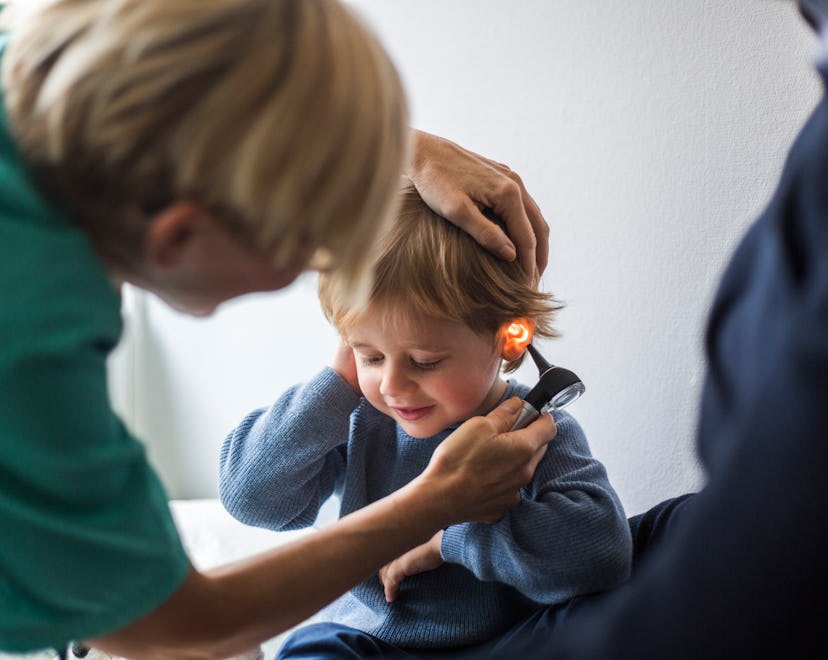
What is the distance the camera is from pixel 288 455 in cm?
117

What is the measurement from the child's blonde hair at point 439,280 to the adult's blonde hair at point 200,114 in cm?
39

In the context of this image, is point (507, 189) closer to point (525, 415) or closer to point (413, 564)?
point (525, 415)

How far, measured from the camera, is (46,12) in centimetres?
68

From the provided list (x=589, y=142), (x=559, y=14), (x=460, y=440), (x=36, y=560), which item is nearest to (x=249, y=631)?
(x=36, y=560)

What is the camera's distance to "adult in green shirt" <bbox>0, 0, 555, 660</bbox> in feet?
2.06

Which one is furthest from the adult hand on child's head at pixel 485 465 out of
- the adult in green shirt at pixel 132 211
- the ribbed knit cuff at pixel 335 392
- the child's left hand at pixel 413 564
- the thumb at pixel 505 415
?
the adult in green shirt at pixel 132 211

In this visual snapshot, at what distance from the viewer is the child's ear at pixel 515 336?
1138 millimetres

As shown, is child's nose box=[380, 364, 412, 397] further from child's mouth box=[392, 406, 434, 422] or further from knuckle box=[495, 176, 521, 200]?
knuckle box=[495, 176, 521, 200]

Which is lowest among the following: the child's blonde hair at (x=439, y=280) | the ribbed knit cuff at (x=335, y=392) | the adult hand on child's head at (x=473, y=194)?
the ribbed knit cuff at (x=335, y=392)

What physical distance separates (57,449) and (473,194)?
61 centimetres

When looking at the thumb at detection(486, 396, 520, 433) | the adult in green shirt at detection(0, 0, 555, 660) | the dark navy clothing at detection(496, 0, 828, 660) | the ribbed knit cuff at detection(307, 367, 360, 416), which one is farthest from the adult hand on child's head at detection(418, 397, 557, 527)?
the dark navy clothing at detection(496, 0, 828, 660)

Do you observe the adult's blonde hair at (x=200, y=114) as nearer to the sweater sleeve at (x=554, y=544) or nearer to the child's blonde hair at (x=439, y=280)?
the child's blonde hair at (x=439, y=280)

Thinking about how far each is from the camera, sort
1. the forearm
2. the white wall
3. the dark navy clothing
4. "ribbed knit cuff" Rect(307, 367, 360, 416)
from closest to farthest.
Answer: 1. the dark navy clothing
2. the forearm
3. "ribbed knit cuff" Rect(307, 367, 360, 416)
4. the white wall

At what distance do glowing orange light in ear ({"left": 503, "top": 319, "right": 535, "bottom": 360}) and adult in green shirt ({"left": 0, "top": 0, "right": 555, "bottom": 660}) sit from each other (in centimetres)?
44
